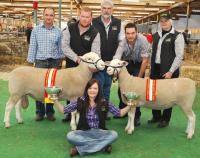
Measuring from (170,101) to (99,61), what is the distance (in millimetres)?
1210

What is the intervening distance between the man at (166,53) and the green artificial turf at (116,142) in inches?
18.3

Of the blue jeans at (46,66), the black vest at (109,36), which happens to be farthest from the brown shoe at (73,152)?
the black vest at (109,36)

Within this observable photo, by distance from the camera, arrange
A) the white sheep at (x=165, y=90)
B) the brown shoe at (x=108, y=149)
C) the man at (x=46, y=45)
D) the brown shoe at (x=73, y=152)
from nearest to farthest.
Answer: the brown shoe at (x=73, y=152)
the brown shoe at (x=108, y=149)
the white sheep at (x=165, y=90)
the man at (x=46, y=45)

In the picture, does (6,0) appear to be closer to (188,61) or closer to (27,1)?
(27,1)

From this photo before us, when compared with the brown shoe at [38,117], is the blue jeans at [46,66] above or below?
above

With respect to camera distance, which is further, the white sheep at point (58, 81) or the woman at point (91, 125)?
the white sheep at point (58, 81)

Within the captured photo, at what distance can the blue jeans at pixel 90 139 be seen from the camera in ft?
14.3

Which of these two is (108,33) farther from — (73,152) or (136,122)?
(73,152)

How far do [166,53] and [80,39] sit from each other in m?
1.37

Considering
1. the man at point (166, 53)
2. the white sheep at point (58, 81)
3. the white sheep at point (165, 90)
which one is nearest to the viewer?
the white sheep at point (165, 90)

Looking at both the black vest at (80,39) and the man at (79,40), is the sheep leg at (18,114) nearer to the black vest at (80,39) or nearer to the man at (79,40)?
the man at (79,40)

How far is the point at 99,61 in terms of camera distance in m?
5.05

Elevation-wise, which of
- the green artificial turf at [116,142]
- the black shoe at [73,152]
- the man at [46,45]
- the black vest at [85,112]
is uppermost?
the man at [46,45]

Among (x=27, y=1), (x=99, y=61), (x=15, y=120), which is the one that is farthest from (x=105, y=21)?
(x=27, y=1)
